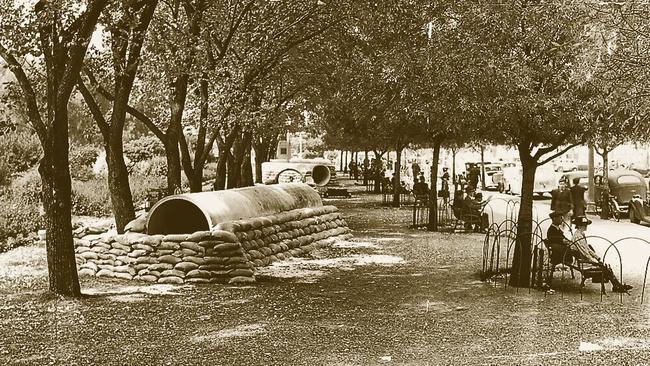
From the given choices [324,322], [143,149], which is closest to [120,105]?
[324,322]

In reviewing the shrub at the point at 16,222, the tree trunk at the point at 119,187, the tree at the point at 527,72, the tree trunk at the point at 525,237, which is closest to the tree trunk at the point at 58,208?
the tree trunk at the point at 119,187

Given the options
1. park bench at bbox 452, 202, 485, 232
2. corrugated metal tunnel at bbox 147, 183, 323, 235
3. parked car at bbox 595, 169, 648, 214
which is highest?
parked car at bbox 595, 169, 648, 214

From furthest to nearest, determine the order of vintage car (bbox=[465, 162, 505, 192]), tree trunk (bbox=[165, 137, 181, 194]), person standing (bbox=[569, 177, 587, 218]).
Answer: vintage car (bbox=[465, 162, 505, 192])
person standing (bbox=[569, 177, 587, 218])
tree trunk (bbox=[165, 137, 181, 194])

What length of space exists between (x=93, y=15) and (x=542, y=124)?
735cm

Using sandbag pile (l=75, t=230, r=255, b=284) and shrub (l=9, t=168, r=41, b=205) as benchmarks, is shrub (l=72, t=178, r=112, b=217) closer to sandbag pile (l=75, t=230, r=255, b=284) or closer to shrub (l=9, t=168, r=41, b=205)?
shrub (l=9, t=168, r=41, b=205)

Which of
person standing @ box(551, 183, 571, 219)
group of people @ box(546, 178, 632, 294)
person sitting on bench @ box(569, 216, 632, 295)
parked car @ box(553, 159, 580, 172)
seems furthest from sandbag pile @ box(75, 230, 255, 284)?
parked car @ box(553, 159, 580, 172)

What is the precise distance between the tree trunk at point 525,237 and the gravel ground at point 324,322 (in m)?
0.47

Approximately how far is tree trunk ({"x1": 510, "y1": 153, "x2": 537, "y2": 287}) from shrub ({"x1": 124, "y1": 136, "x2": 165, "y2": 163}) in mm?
29581

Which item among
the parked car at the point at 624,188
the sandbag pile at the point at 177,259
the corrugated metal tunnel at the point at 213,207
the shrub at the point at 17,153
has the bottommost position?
the sandbag pile at the point at 177,259

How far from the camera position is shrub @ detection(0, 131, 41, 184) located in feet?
104

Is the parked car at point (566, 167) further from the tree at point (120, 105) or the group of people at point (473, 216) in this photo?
the tree at point (120, 105)

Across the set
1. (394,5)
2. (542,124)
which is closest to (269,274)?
(542,124)

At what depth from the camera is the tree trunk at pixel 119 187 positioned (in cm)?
1688

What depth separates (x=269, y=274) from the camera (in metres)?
15.7
